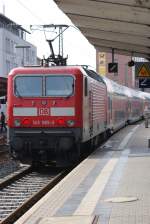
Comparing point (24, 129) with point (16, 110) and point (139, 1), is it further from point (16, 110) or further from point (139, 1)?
point (139, 1)

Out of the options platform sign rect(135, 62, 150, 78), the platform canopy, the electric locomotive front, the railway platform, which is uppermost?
the platform canopy

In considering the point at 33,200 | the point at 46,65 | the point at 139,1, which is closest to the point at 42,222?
the point at 33,200

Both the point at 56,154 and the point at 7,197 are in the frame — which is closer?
the point at 7,197

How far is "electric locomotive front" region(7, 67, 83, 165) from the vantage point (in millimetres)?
17531

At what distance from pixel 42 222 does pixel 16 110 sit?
31.6ft

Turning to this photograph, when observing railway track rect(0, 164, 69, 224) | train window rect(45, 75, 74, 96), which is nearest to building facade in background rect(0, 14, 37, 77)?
train window rect(45, 75, 74, 96)

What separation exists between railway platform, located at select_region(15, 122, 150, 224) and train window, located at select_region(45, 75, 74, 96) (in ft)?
7.92

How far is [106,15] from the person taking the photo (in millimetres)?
16797

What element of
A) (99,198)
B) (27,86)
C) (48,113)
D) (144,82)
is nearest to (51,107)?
(48,113)

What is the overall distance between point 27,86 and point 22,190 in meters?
4.46

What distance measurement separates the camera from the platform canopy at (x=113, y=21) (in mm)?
15062

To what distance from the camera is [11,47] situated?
9481cm

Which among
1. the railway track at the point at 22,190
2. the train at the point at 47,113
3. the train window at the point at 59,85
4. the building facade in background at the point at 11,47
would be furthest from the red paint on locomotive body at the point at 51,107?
the building facade in background at the point at 11,47

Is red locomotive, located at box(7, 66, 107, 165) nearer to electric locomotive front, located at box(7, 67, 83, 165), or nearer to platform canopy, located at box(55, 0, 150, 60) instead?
electric locomotive front, located at box(7, 67, 83, 165)
